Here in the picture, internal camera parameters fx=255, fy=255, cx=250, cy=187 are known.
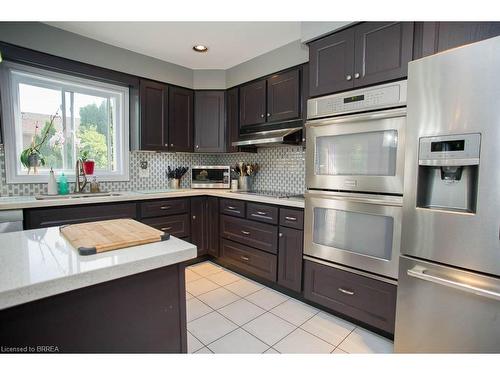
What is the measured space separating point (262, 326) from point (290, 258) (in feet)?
2.02

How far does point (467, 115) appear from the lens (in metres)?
1.26

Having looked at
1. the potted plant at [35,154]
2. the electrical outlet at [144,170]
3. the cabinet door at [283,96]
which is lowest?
the electrical outlet at [144,170]

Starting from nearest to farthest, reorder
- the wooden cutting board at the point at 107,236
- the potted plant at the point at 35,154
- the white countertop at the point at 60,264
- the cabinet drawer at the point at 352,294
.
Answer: the white countertop at the point at 60,264 → the wooden cutting board at the point at 107,236 → the cabinet drawer at the point at 352,294 → the potted plant at the point at 35,154

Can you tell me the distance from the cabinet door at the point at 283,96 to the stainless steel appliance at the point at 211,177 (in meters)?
0.96

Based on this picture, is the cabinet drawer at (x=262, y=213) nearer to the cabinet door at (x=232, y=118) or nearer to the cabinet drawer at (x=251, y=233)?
the cabinet drawer at (x=251, y=233)

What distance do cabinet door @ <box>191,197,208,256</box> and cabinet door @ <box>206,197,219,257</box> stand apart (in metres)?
0.05

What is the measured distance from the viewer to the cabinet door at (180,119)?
3.10 meters

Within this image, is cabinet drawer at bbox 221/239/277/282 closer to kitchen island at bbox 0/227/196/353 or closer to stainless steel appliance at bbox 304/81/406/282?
stainless steel appliance at bbox 304/81/406/282

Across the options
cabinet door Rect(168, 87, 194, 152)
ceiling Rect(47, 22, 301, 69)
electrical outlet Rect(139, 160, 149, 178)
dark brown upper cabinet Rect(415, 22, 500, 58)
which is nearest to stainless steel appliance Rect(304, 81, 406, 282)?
dark brown upper cabinet Rect(415, 22, 500, 58)

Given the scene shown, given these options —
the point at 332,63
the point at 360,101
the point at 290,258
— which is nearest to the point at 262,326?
the point at 290,258

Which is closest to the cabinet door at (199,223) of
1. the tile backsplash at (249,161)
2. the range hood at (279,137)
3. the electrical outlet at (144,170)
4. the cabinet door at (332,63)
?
the tile backsplash at (249,161)

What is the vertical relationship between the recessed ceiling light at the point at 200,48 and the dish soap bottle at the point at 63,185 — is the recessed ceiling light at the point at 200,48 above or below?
above

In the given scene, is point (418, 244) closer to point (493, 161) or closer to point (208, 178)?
point (493, 161)
